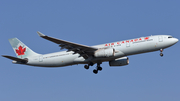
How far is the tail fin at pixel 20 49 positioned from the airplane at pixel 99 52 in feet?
7.01

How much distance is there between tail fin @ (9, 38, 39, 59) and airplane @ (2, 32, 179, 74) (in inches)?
84.1

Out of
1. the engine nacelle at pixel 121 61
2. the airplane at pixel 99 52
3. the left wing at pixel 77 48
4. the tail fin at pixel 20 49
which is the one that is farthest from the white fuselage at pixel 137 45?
the tail fin at pixel 20 49

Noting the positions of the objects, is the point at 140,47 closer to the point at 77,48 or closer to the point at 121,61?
the point at 121,61

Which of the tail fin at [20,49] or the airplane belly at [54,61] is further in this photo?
the tail fin at [20,49]

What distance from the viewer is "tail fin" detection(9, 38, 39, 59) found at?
4683cm

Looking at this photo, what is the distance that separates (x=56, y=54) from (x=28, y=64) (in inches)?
203

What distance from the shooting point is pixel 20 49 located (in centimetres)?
4766

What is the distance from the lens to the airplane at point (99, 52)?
39.4 metres

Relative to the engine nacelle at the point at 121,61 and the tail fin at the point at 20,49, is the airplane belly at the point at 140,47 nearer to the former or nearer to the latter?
the engine nacelle at the point at 121,61

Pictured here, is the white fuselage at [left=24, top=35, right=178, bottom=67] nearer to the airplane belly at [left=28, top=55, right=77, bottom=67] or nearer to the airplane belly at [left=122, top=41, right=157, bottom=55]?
the airplane belly at [left=122, top=41, right=157, bottom=55]

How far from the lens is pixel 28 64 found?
4503 centimetres

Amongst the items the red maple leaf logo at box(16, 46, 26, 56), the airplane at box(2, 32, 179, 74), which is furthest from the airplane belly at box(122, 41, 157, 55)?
the red maple leaf logo at box(16, 46, 26, 56)

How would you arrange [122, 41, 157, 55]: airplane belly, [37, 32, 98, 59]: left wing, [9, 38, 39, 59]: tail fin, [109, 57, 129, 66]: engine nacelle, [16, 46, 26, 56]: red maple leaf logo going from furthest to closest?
[16, 46, 26, 56]: red maple leaf logo < [9, 38, 39, 59]: tail fin < [109, 57, 129, 66]: engine nacelle < [122, 41, 157, 55]: airplane belly < [37, 32, 98, 59]: left wing

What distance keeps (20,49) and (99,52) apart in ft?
50.2
